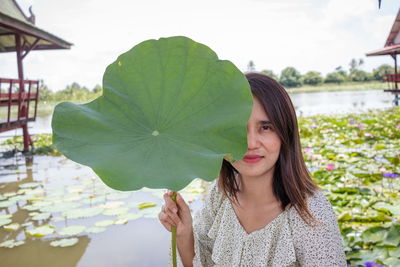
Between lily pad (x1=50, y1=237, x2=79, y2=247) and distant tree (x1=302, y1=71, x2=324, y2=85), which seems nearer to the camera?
lily pad (x1=50, y1=237, x2=79, y2=247)

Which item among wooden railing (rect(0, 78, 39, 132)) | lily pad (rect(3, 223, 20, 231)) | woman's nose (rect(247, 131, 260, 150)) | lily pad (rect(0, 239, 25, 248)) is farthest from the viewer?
wooden railing (rect(0, 78, 39, 132))

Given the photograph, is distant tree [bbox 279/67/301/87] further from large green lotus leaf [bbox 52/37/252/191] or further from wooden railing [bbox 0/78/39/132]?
large green lotus leaf [bbox 52/37/252/191]

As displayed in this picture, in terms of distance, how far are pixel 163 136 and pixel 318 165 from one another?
7.67ft

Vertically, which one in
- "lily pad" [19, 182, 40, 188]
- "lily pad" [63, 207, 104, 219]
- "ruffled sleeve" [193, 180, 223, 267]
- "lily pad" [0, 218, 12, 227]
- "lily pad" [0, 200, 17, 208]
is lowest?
"lily pad" [19, 182, 40, 188]

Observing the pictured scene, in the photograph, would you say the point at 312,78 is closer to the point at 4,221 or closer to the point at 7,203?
the point at 7,203

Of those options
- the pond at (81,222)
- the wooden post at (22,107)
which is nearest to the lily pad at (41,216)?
the pond at (81,222)

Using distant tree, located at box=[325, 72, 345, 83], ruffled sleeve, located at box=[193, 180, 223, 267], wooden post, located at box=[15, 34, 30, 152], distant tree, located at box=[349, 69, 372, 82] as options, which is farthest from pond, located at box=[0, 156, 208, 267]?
distant tree, located at box=[349, 69, 372, 82]

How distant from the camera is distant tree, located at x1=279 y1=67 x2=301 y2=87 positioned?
37709 millimetres

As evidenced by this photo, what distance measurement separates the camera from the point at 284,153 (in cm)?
92

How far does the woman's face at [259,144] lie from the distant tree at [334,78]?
4056cm

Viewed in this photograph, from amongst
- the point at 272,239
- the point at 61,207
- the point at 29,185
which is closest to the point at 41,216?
the point at 61,207

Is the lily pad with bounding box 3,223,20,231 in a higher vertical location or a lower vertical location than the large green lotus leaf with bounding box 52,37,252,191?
lower

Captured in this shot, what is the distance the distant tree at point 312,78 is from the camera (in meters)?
39.4

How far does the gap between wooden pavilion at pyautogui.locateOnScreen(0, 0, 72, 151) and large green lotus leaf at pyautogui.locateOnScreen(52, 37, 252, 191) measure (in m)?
3.48
